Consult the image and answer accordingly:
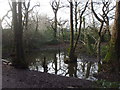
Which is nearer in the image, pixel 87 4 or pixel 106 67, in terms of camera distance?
pixel 106 67

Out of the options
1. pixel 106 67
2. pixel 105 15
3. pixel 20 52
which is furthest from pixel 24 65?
pixel 105 15

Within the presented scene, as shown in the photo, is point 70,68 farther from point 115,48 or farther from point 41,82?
point 41,82

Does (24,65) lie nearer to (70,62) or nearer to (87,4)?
(70,62)

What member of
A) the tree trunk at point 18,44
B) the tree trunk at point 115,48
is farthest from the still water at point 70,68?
the tree trunk at point 18,44

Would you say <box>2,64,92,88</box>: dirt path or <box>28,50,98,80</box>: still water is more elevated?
<box>2,64,92,88</box>: dirt path

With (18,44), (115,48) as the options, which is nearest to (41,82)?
(18,44)

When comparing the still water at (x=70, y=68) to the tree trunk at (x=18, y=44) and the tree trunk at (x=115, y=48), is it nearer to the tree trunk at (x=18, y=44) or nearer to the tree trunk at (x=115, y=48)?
the tree trunk at (x=115, y=48)

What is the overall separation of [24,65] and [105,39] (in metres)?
28.6

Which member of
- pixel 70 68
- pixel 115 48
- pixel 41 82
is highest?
pixel 115 48

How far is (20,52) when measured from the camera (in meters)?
13.7

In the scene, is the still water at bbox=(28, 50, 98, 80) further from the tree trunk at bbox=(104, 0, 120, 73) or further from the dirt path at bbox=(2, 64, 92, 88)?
the dirt path at bbox=(2, 64, 92, 88)

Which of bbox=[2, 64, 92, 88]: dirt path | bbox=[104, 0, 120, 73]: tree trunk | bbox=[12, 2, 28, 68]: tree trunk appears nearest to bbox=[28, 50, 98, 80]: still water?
bbox=[104, 0, 120, 73]: tree trunk

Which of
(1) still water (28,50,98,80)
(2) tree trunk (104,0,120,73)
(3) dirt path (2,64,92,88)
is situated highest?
(2) tree trunk (104,0,120,73)

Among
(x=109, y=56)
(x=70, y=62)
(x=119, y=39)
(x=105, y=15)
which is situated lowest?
(x=70, y=62)
